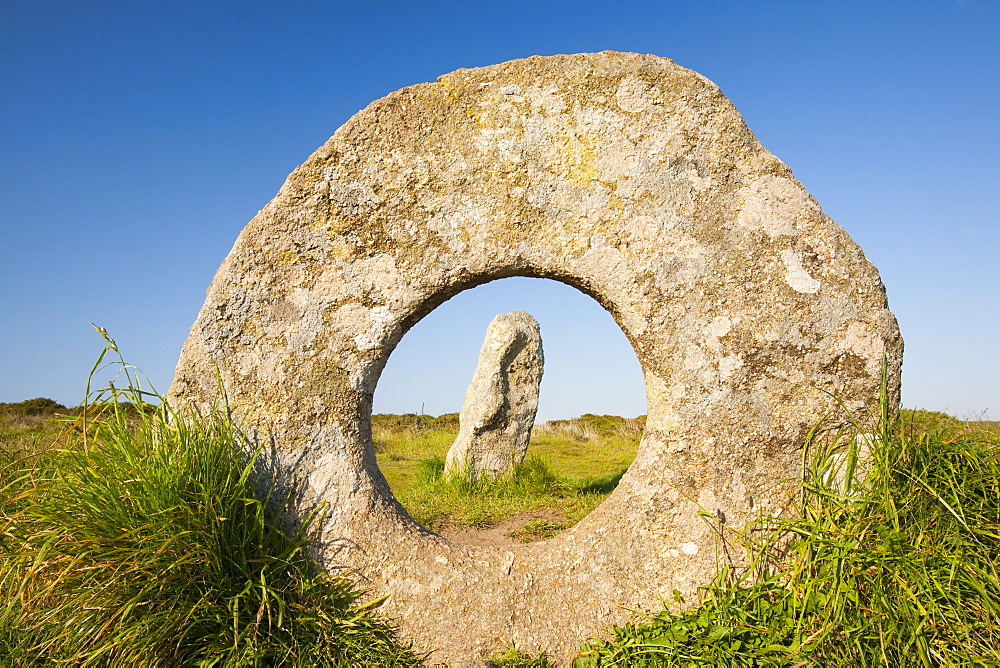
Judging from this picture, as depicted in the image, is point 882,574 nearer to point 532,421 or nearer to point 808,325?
point 808,325

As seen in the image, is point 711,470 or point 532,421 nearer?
point 711,470

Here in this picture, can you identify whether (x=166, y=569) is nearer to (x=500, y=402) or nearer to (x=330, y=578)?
(x=330, y=578)

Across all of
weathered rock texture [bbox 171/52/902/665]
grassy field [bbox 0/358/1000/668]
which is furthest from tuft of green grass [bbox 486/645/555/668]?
weathered rock texture [bbox 171/52/902/665]

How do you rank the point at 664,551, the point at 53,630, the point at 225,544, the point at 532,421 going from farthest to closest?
the point at 532,421 → the point at 664,551 → the point at 225,544 → the point at 53,630

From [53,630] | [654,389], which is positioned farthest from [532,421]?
[53,630]

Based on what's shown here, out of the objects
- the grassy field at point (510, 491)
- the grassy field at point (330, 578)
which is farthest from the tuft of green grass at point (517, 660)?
the grassy field at point (510, 491)

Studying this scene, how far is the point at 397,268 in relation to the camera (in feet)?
10.5

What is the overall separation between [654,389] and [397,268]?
146cm

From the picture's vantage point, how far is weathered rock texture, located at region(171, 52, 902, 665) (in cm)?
311

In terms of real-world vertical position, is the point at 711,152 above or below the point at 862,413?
above

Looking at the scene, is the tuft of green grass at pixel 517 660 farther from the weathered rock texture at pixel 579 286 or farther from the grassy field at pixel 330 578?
the weathered rock texture at pixel 579 286

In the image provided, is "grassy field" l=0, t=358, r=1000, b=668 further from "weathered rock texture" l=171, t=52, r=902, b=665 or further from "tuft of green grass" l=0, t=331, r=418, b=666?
"weathered rock texture" l=171, t=52, r=902, b=665

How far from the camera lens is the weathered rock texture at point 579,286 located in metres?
3.11

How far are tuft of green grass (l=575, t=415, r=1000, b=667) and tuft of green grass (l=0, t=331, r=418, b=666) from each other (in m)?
1.30
